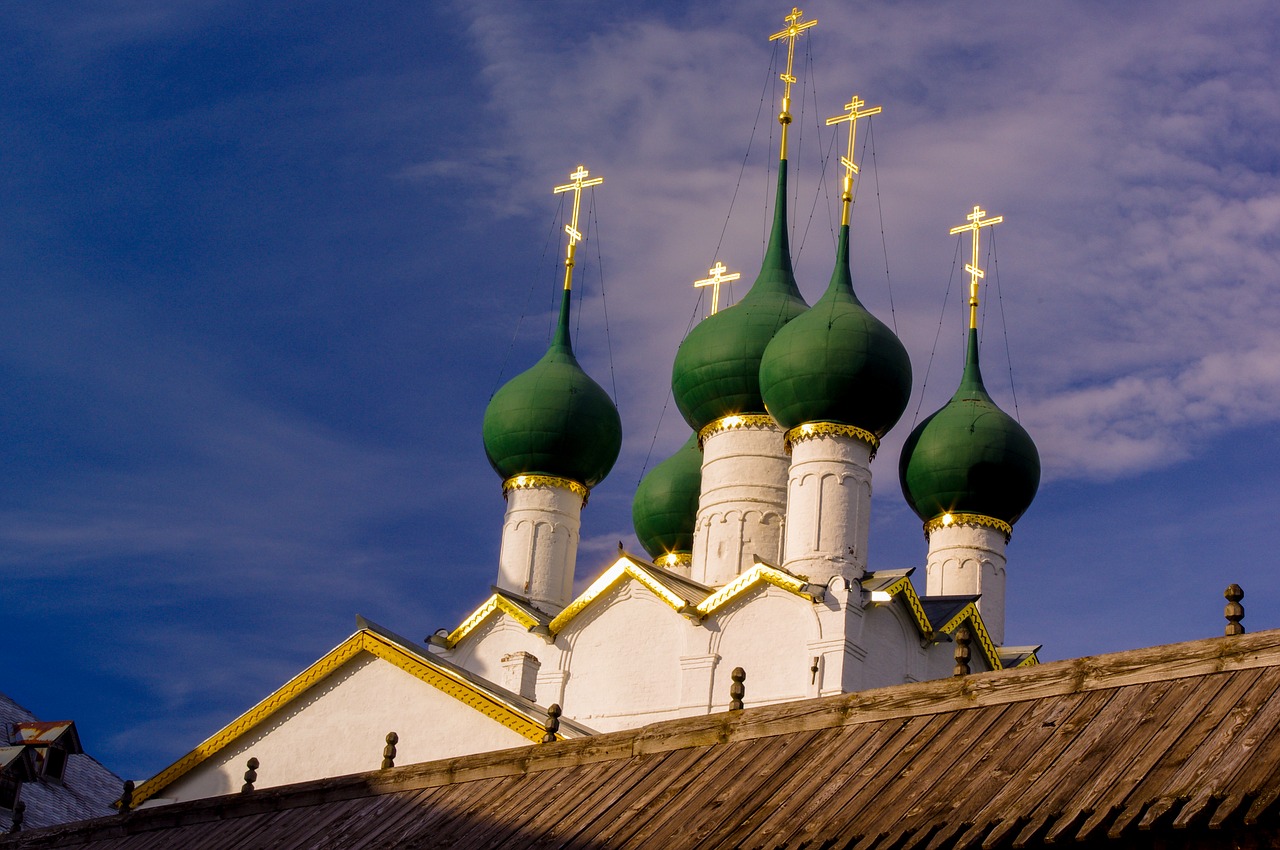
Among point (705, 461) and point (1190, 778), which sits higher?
point (705, 461)

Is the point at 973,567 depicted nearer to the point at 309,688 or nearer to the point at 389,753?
the point at 309,688

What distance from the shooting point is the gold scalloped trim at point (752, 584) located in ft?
65.7

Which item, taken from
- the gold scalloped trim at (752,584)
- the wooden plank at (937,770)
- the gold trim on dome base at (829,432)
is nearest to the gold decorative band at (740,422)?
the gold trim on dome base at (829,432)

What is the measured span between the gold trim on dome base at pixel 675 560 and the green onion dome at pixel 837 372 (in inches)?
162

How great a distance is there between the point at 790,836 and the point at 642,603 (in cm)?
1356

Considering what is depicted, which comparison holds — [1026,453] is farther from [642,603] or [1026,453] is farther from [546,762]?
[546,762]

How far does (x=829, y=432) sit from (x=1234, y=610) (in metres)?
13.4

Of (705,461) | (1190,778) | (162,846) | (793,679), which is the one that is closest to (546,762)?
(162,846)

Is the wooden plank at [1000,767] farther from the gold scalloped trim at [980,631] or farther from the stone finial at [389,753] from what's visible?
the gold scalloped trim at [980,631]

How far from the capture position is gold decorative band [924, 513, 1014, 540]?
78.7 ft

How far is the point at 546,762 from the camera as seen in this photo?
9953 mm

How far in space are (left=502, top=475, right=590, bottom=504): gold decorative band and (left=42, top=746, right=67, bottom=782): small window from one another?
21.3ft

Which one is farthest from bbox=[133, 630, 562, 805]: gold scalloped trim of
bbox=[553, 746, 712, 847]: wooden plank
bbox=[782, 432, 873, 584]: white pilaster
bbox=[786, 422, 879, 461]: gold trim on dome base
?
bbox=[553, 746, 712, 847]: wooden plank

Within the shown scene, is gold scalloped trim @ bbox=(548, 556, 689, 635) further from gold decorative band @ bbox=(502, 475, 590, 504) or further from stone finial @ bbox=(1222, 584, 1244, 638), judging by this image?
stone finial @ bbox=(1222, 584, 1244, 638)
